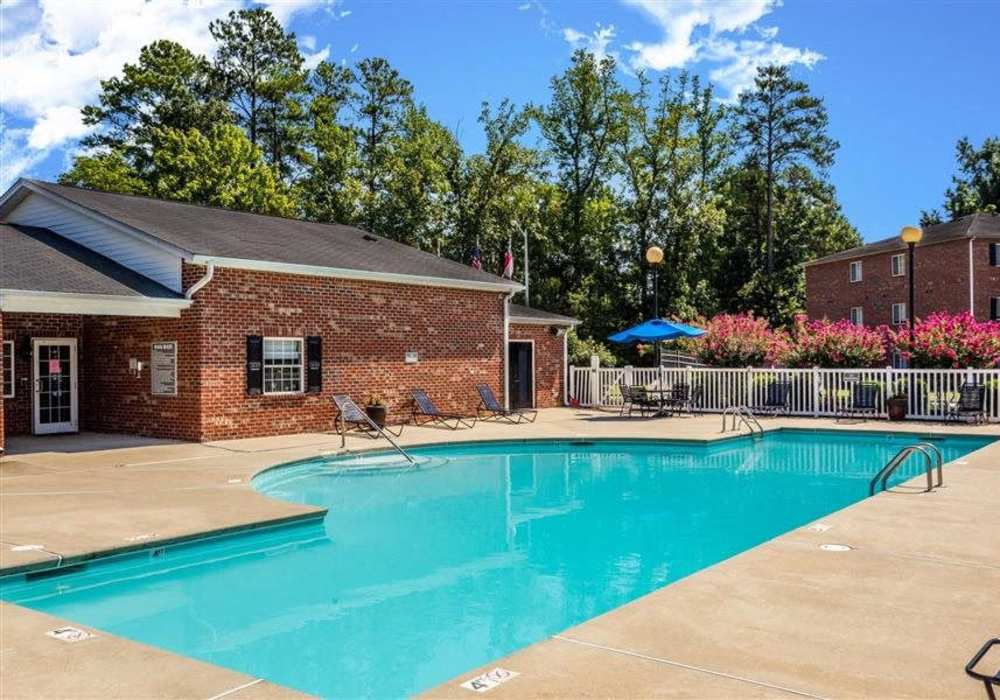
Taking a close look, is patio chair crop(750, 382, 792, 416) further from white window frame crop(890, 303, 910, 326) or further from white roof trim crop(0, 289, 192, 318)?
white window frame crop(890, 303, 910, 326)

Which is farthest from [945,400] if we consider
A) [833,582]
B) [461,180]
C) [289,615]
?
[461,180]

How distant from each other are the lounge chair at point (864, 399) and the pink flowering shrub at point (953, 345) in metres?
1.16

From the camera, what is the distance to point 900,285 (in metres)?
37.0

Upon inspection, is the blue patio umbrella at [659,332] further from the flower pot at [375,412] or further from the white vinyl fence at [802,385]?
the flower pot at [375,412]

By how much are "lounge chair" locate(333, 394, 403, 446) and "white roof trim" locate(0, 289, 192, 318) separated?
10.6 feet

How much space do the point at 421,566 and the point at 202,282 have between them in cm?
871

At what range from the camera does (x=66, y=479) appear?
10.2 meters

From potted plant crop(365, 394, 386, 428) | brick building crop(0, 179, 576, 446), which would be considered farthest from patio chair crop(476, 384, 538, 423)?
potted plant crop(365, 394, 386, 428)

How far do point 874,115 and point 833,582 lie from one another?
29493 mm

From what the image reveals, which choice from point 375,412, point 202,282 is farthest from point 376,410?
point 202,282

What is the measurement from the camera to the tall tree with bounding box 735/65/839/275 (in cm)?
4422

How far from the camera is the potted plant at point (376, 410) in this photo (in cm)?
1705

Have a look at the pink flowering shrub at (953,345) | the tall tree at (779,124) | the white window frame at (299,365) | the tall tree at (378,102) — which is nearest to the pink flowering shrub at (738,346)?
the pink flowering shrub at (953,345)

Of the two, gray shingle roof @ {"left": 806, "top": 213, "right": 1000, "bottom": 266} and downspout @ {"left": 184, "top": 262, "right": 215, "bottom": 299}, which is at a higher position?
gray shingle roof @ {"left": 806, "top": 213, "right": 1000, "bottom": 266}
